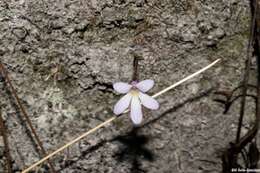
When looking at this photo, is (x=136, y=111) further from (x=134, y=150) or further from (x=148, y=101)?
(x=134, y=150)

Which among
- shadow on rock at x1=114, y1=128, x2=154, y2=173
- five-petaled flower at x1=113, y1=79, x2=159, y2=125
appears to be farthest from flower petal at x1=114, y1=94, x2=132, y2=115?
shadow on rock at x1=114, y1=128, x2=154, y2=173

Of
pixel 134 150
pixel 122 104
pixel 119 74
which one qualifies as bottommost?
pixel 134 150

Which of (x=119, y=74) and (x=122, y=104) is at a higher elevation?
(x=119, y=74)

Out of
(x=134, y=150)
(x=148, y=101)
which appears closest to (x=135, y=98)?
(x=148, y=101)

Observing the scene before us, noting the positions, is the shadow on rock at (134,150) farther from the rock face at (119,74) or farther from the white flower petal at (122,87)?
the white flower petal at (122,87)

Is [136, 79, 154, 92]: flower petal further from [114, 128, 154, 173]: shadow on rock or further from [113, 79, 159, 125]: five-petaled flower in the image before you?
[114, 128, 154, 173]: shadow on rock
